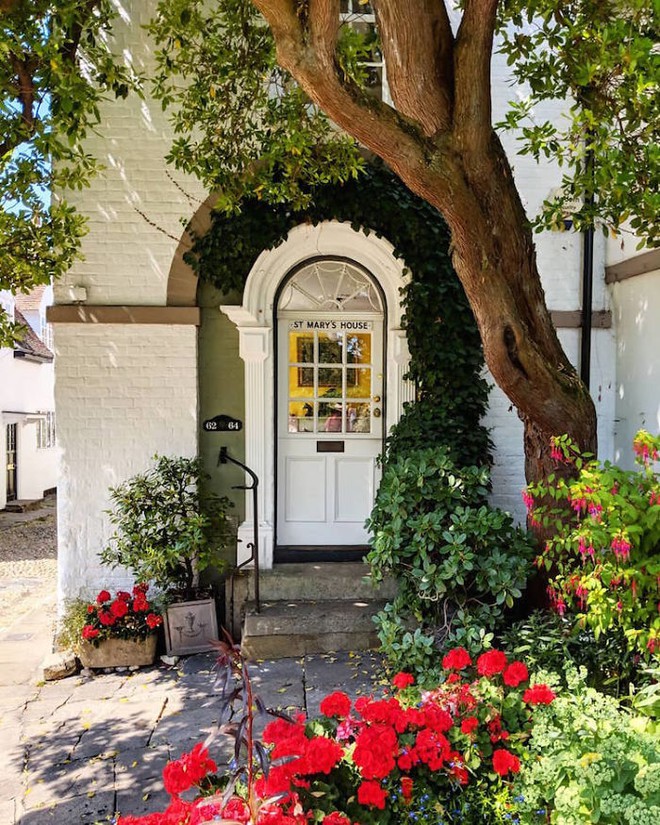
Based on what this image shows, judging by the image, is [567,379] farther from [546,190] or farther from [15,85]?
[15,85]

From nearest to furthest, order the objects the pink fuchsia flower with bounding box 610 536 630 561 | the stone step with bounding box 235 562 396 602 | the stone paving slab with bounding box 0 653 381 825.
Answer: the pink fuchsia flower with bounding box 610 536 630 561 → the stone paving slab with bounding box 0 653 381 825 → the stone step with bounding box 235 562 396 602

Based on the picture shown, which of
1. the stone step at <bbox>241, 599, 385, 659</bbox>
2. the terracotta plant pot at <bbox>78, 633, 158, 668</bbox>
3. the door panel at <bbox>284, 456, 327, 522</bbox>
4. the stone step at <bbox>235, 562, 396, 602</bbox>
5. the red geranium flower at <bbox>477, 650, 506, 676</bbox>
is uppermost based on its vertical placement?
the door panel at <bbox>284, 456, 327, 522</bbox>

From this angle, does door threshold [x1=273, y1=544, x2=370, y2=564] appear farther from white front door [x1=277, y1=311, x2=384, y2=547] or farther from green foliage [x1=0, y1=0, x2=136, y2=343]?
green foliage [x1=0, y1=0, x2=136, y2=343]

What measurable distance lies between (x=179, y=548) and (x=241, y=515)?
828 mm

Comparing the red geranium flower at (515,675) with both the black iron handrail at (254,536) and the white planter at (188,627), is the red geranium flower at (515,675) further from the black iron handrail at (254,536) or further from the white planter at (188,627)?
the white planter at (188,627)

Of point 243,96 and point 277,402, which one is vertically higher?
point 243,96

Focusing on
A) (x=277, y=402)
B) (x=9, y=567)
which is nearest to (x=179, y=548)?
(x=277, y=402)

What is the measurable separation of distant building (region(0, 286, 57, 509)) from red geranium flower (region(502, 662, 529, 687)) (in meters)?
13.4

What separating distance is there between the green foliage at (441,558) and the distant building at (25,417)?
12.0m

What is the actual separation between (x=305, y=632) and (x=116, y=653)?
1496 millimetres

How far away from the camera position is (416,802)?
2.56 m

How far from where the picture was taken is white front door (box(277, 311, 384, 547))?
5.93m

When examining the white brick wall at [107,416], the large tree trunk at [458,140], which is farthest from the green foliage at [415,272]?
the large tree trunk at [458,140]

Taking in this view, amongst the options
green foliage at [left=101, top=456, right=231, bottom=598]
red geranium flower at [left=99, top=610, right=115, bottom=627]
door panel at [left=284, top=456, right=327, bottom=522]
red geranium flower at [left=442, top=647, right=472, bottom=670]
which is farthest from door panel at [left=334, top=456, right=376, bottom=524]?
red geranium flower at [left=442, top=647, right=472, bottom=670]
